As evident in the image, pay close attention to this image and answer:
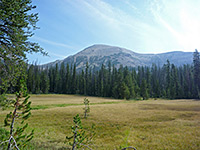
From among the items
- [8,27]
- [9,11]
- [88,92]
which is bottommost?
[88,92]

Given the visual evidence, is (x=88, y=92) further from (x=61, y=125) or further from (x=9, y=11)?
(x=9, y=11)

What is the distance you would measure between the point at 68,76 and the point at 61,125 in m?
82.6

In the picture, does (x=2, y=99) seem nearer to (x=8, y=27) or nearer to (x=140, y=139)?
(x=8, y=27)

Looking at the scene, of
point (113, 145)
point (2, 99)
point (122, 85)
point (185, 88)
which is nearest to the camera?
point (2, 99)

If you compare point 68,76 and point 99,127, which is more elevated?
point 68,76

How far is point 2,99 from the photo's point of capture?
6.74 m

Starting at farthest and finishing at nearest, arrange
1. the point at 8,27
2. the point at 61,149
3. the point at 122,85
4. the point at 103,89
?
the point at 103,89, the point at 122,85, the point at 61,149, the point at 8,27

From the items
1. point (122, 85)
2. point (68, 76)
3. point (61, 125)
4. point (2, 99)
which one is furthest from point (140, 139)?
point (68, 76)

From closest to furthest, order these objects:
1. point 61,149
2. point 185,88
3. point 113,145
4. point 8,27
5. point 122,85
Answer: point 8,27
point 61,149
point 113,145
point 122,85
point 185,88

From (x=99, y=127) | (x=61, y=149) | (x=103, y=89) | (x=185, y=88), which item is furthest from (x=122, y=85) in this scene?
(x=61, y=149)

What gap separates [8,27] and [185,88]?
290ft

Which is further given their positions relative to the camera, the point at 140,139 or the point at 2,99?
the point at 140,139

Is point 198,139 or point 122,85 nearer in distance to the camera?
point 198,139

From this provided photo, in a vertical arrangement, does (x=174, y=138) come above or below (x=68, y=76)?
below
